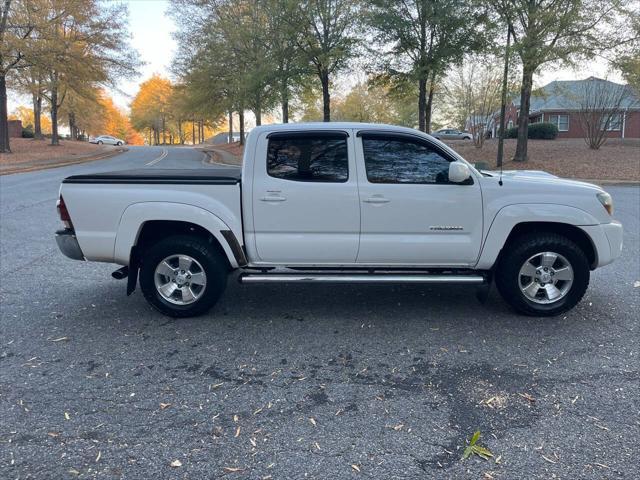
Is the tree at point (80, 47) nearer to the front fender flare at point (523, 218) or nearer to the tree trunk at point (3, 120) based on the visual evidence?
the tree trunk at point (3, 120)

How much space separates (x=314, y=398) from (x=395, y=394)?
56 centimetres

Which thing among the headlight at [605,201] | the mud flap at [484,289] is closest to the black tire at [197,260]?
the mud flap at [484,289]

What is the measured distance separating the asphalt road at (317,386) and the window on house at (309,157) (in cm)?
137

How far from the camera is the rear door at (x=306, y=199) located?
14.7 feet

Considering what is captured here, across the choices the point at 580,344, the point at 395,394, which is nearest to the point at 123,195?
the point at 395,394

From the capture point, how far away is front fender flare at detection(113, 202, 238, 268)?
4434 millimetres

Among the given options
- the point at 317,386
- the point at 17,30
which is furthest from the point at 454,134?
the point at 317,386

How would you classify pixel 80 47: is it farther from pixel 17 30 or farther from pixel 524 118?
pixel 524 118

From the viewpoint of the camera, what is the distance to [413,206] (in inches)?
177

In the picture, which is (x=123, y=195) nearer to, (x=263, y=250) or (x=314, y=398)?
(x=263, y=250)

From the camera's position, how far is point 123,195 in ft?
14.7

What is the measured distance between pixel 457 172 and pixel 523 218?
0.79 metres

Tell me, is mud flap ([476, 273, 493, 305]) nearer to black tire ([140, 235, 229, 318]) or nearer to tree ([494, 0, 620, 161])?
black tire ([140, 235, 229, 318])

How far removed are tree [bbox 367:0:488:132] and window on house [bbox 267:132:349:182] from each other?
17.3 metres
